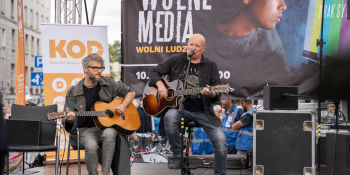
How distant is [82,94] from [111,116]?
43cm

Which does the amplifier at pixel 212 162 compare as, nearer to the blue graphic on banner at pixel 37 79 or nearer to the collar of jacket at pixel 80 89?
the collar of jacket at pixel 80 89

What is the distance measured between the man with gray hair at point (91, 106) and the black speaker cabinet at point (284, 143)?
165cm

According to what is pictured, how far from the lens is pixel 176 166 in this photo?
5805 millimetres

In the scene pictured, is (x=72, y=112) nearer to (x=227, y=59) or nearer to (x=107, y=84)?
(x=107, y=84)

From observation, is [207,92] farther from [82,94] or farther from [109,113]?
[82,94]

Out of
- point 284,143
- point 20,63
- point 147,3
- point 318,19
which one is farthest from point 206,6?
point 20,63

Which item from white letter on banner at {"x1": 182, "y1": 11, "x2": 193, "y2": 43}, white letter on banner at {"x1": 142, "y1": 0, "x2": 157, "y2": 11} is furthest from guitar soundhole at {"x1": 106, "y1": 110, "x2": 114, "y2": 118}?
white letter on banner at {"x1": 142, "y1": 0, "x2": 157, "y2": 11}

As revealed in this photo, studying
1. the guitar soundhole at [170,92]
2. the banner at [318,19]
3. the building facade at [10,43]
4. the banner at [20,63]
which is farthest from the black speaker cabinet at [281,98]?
the building facade at [10,43]

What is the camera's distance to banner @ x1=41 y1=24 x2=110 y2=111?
7.92 metres

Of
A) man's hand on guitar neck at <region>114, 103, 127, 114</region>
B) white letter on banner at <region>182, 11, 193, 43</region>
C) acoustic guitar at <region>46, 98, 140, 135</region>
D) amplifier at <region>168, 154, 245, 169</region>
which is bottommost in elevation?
amplifier at <region>168, 154, 245, 169</region>

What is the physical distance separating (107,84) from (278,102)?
2.04 meters

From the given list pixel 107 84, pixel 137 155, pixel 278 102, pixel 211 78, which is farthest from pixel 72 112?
pixel 137 155

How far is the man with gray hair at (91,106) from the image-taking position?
17.5 feet

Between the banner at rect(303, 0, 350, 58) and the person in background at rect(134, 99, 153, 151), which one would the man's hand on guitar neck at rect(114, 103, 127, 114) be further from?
the person in background at rect(134, 99, 153, 151)
